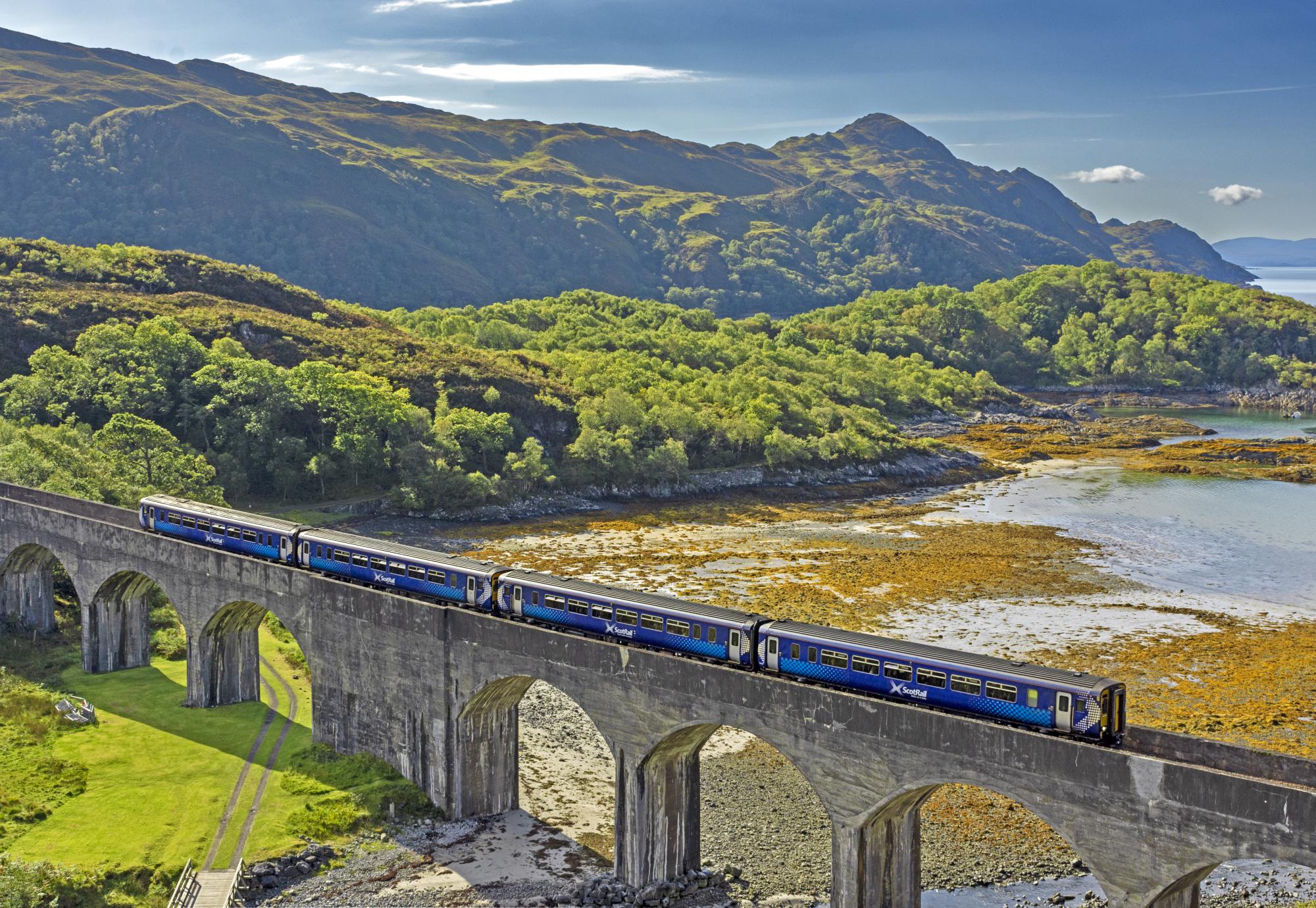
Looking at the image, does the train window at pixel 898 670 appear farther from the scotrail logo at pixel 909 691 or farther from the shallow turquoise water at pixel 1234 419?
the shallow turquoise water at pixel 1234 419

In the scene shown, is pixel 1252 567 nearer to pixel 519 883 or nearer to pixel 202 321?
pixel 519 883

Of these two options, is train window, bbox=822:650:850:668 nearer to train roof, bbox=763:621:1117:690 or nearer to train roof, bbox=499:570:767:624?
train roof, bbox=763:621:1117:690

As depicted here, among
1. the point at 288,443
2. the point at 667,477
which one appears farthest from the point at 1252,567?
the point at 288,443

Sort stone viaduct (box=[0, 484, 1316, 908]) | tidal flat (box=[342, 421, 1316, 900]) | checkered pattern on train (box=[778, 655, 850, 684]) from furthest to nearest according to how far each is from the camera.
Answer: tidal flat (box=[342, 421, 1316, 900]) < checkered pattern on train (box=[778, 655, 850, 684]) < stone viaduct (box=[0, 484, 1316, 908])

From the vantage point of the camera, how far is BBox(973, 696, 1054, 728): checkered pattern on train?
2833 cm

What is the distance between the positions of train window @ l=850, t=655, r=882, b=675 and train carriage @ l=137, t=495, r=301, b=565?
86.4 ft

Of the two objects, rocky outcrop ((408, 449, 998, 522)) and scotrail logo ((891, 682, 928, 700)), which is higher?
scotrail logo ((891, 682, 928, 700))

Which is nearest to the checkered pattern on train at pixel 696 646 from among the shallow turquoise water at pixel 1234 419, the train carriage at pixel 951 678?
the train carriage at pixel 951 678

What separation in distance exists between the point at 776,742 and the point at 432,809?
1558 centimetres

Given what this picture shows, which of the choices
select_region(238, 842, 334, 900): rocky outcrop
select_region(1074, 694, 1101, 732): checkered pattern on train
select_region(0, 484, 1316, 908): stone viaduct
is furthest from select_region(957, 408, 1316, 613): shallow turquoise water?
select_region(238, 842, 334, 900): rocky outcrop

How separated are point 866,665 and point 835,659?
37.4 inches

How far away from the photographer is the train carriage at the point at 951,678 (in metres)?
27.9

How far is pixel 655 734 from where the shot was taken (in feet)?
114

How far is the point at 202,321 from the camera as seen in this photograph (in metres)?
118
